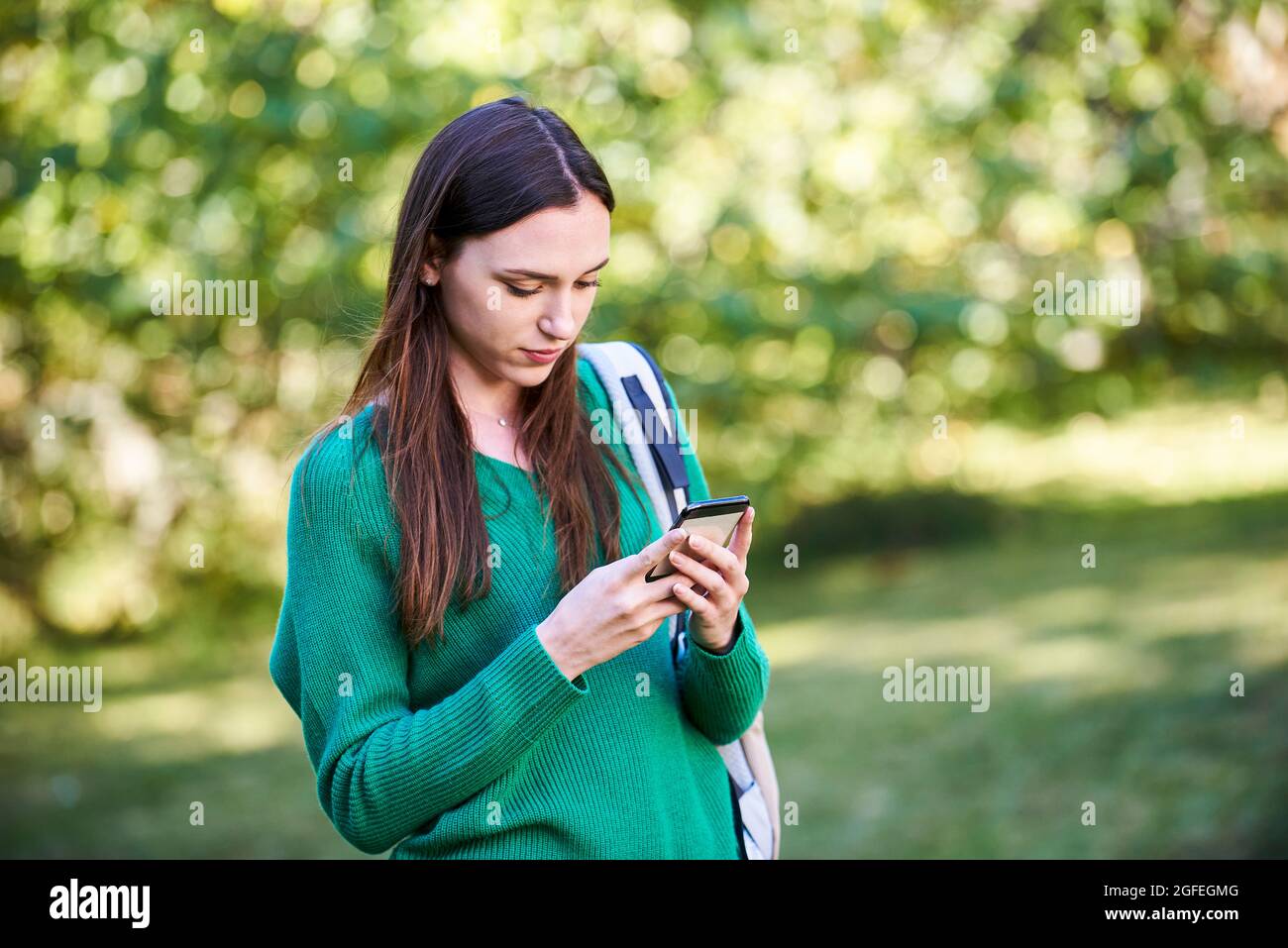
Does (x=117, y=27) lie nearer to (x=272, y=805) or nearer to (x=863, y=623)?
(x=272, y=805)

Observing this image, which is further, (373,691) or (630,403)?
(630,403)

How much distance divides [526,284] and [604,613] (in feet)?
1.60

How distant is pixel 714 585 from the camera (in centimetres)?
179

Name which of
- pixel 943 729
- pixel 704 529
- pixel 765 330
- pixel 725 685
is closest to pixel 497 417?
pixel 704 529

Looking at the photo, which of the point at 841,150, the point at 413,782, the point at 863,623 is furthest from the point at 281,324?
the point at 413,782

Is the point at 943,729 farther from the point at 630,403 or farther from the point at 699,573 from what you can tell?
the point at 699,573

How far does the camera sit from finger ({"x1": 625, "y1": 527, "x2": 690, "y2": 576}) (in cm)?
169

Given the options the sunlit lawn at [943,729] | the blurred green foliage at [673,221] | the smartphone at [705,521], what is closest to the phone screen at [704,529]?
the smartphone at [705,521]

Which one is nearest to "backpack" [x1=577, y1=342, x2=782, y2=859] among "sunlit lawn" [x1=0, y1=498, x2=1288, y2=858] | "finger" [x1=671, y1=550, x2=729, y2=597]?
"finger" [x1=671, y1=550, x2=729, y2=597]

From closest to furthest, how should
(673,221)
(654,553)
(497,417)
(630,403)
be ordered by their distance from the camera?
(654,553)
(497,417)
(630,403)
(673,221)

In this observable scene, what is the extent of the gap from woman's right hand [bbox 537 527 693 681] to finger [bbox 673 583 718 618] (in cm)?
4

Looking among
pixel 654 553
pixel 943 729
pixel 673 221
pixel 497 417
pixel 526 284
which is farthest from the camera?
pixel 943 729

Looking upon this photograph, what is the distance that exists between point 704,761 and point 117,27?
4909 mm

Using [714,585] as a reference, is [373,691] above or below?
below
